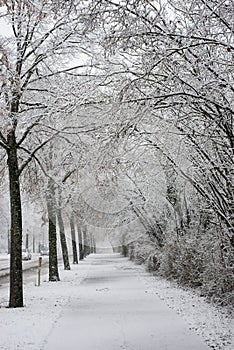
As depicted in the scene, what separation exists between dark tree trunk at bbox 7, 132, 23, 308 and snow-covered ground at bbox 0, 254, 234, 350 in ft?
1.44

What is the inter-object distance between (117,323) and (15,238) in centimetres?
409

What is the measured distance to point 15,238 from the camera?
1215cm

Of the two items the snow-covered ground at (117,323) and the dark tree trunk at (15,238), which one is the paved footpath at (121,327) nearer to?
the snow-covered ground at (117,323)

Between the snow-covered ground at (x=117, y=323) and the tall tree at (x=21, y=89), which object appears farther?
the tall tree at (x=21, y=89)

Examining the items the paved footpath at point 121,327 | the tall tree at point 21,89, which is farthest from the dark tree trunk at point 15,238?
the paved footpath at point 121,327

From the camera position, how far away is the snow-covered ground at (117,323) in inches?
292

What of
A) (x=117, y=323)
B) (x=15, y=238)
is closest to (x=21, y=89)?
(x=15, y=238)

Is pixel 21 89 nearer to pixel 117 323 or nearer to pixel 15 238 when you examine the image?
pixel 15 238

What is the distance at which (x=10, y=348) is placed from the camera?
7.12 metres

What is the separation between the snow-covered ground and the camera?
24.3 feet

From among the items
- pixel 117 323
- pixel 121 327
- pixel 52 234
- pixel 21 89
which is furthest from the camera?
pixel 52 234

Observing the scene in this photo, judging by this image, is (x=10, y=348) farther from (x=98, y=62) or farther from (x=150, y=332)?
(x=98, y=62)

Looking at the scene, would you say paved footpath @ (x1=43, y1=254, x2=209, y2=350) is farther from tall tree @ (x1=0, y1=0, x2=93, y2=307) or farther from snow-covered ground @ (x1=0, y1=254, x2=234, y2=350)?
tall tree @ (x1=0, y1=0, x2=93, y2=307)

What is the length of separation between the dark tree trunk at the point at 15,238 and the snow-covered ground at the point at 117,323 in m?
0.44
